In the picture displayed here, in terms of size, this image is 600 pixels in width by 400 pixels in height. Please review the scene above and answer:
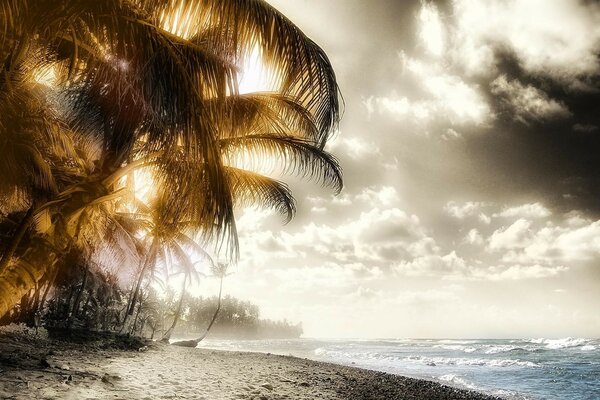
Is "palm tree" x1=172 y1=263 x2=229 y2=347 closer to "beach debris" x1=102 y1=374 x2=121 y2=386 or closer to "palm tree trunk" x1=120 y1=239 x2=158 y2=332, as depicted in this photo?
"palm tree trunk" x1=120 y1=239 x2=158 y2=332

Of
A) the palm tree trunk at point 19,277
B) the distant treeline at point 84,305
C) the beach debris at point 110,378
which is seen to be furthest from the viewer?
the distant treeline at point 84,305

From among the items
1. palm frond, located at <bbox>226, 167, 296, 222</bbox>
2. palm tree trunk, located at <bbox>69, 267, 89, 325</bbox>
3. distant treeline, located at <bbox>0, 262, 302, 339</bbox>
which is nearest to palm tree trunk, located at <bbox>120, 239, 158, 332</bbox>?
distant treeline, located at <bbox>0, 262, 302, 339</bbox>

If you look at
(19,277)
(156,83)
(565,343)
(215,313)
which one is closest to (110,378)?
(19,277)

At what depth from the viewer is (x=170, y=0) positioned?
9.58ft

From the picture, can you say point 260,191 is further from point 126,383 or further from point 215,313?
point 215,313

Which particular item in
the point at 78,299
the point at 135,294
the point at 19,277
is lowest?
the point at 19,277

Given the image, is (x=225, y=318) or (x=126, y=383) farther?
(x=225, y=318)

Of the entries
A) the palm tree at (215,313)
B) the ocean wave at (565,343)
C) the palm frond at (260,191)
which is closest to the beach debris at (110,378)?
the palm frond at (260,191)

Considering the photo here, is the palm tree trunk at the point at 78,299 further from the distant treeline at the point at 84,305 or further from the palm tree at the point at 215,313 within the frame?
the palm tree at the point at 215,313

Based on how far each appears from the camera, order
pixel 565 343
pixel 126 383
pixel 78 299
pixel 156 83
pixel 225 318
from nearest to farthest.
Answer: pixel 156 83
pixel 126 383
pixel 78 299
pixel 565 343
pixel 225 318

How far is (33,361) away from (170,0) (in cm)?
520

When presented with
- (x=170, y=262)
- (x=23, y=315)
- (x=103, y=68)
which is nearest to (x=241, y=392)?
(x=103, y=68)

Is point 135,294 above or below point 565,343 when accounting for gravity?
above

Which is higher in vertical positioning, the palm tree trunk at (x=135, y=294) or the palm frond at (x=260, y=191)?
the palm frond at (x=260, y=191)
